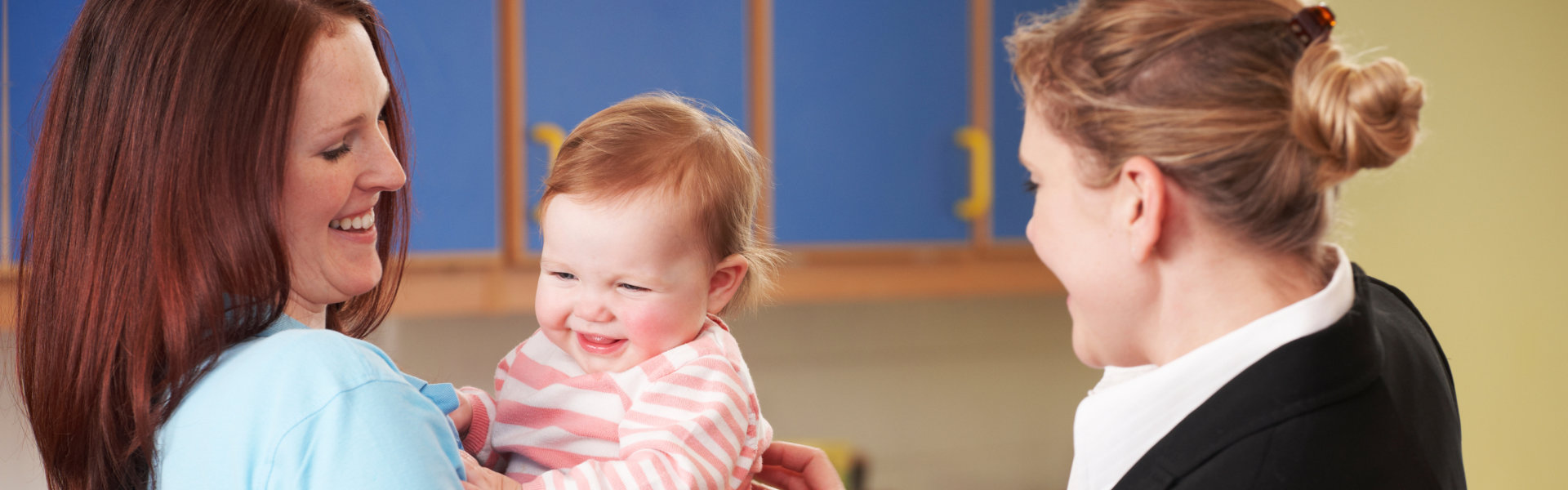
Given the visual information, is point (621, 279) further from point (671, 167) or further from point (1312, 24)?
point (1312, 24)

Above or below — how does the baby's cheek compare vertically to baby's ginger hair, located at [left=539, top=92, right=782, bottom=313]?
below

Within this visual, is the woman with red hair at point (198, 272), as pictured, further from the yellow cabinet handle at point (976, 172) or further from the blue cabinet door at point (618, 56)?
the yellow cabinet handle at point (976, 172)

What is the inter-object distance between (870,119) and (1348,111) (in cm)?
148

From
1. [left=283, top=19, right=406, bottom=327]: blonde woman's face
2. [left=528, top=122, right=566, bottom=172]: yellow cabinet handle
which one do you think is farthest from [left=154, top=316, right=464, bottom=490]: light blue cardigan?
[left=528, top=122, right=566, bottom=172]: yellow cabinet handle

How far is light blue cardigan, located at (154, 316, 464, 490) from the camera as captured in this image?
2.56 ft

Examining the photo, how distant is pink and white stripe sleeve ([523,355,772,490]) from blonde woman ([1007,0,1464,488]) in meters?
0.31

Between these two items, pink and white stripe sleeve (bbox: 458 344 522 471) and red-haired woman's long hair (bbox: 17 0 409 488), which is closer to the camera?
red-haired woman's long hair (bbox: 17 0 409 488)

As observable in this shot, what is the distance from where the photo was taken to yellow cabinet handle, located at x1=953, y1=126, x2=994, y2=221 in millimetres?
2361

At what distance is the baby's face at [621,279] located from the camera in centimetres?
99

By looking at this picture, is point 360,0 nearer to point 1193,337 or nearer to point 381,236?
point 381,236

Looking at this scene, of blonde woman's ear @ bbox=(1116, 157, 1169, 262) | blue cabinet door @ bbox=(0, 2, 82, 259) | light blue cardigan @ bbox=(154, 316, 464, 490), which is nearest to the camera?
light blue cardigan @ bbox=(154, 316, 464, 490)

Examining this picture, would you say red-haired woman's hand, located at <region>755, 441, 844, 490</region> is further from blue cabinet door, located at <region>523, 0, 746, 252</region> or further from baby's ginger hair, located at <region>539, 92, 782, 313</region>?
blue cabinet door, located at <region>523, 0, 746, 252</region>

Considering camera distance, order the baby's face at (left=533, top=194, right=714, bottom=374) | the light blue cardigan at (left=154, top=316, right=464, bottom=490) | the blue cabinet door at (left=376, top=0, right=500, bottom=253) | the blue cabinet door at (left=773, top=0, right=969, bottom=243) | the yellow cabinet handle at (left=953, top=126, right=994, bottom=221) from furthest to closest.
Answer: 1. the yellow cabinet handle at (left=953, top=126, right=994, bottom=221)
2. the blue cabinet door at (left=773, top=0, right=969, bottom=243)
3. the blue cabinet door at (left=376, top=0, right=500, bottom=253)
4. the baby's face at (left=533, top=194, right=714, bottom=374)
5. the light blue cardigan at (left=154, top=316, right=464, bottom=490)

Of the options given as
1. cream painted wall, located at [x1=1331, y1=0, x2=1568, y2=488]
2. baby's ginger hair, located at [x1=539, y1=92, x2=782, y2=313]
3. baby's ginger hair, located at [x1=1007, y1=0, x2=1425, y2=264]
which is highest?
baby's ginger hair, located at [x1=1007, y1=0, x2=1425, y2=264]
